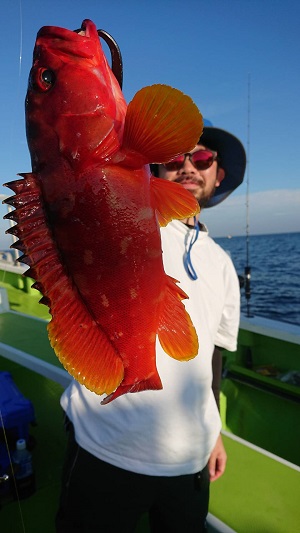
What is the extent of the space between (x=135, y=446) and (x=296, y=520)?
1300 mm

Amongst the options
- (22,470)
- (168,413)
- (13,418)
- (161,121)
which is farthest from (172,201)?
(22,470)

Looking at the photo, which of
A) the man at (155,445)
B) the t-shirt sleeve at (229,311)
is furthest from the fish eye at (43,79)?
the t-shirt sleeve at (229,311)

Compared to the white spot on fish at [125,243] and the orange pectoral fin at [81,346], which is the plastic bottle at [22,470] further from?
the white spot on fish at [125,243]

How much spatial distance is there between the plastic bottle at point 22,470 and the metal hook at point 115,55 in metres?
2.78

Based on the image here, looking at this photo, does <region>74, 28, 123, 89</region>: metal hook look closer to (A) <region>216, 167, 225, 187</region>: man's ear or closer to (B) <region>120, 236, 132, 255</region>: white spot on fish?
(B) <region>120, 236, 132, 255</region>: white spot on fish

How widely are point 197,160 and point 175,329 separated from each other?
1.39m

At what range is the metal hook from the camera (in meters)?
0.95

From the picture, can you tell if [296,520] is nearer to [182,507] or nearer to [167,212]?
[182,507]

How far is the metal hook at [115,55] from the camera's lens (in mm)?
949

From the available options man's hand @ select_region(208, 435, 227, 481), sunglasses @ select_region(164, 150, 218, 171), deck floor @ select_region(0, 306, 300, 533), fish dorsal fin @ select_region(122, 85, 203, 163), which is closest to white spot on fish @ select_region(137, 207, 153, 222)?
fish dorsal fin @ select_region(122, 85, 203, 163)

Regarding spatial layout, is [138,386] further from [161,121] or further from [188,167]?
[188,167]

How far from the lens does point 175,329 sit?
1092 millimetres

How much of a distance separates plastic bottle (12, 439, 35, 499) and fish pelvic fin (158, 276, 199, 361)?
2310mm

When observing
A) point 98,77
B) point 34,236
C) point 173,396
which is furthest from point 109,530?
point 98,77
